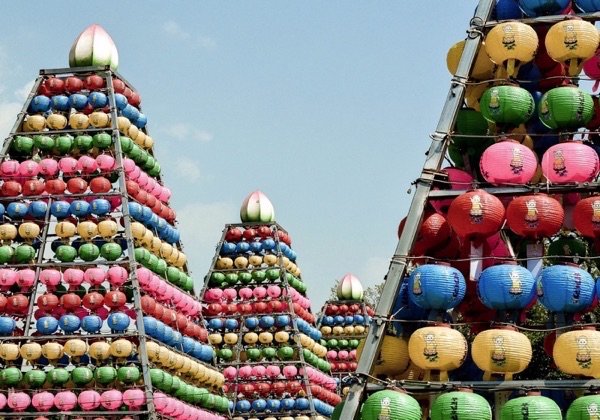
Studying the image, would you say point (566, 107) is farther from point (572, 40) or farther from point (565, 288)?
point (565, 288)

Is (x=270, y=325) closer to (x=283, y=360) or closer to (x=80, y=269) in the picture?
(x=283, y=360)

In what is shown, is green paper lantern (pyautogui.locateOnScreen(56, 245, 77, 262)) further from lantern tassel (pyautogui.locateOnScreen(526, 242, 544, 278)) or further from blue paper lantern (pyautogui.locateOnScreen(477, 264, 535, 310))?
blue paper lantern (pyautogui.locateOnScreen(477, 264, 535, 310))

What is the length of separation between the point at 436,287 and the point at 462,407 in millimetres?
2205

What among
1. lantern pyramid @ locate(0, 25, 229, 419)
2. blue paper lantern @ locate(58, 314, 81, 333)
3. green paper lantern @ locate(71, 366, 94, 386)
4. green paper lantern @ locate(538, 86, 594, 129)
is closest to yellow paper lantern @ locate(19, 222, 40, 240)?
lantern pyramid @ locate(0, 25, 229, 419)

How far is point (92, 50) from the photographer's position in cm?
3788

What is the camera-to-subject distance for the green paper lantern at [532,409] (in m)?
18.3

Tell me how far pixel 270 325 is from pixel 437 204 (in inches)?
1136

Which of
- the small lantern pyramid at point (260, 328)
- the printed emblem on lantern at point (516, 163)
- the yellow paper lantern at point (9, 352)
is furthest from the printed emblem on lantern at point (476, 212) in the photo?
the small lantern pyramid at point (260, 328)

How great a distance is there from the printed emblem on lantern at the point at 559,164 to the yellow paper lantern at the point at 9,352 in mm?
18981

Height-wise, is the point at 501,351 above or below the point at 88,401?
below

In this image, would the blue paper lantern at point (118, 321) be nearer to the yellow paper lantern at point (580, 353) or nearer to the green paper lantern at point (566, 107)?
the green paper lantern at point (566, 107)

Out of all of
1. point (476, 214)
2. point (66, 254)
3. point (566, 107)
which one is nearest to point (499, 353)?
point (476, 214)

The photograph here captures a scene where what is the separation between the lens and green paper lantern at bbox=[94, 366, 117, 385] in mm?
32594

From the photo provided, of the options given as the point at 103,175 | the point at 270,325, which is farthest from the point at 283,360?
the point at 103,175
